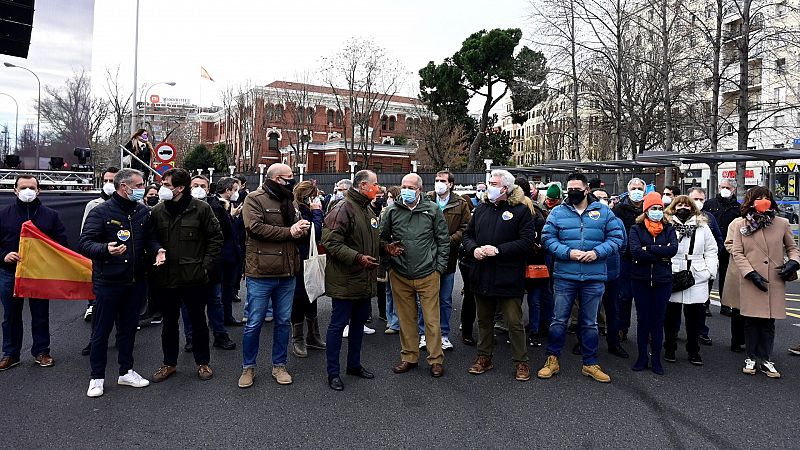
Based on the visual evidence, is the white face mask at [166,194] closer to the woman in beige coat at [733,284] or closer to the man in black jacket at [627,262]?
the man in black jacket at [627,262]

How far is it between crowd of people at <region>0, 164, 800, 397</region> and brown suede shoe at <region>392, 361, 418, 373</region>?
0.05 ft

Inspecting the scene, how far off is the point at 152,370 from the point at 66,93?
54.9ft

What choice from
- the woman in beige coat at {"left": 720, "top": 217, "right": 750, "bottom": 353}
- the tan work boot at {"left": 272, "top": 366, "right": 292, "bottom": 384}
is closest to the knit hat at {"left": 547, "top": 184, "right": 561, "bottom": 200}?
the woman in beige coat at {"left": 720, "top": 217, "right": 750, "bottom": 353}

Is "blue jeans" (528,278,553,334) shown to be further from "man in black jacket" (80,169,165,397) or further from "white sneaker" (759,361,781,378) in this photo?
"man in black jacket" (80,169,165,397)

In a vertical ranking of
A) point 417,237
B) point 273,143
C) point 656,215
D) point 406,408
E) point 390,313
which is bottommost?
point 406,408

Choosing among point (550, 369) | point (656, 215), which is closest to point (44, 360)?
point (550, 369)

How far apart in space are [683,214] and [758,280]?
100 cm

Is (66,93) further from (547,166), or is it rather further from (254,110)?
(254,110)

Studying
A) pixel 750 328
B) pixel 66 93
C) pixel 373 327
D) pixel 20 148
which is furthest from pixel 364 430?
pixel 66 93

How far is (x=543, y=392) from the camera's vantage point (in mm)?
5566

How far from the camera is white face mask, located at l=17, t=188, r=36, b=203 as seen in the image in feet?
20.3

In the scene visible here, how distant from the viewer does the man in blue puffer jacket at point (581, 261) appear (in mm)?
5867

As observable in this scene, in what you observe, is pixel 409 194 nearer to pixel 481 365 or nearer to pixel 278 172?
pixel 278 172

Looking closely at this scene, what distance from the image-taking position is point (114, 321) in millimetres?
5625
